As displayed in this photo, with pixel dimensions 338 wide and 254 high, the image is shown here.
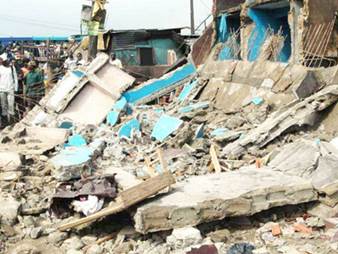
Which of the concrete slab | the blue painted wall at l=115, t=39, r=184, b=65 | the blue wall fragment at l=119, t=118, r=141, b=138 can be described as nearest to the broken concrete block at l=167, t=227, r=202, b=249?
the concrete slab

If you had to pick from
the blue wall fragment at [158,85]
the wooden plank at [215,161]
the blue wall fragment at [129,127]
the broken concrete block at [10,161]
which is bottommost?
the blue wall fragment at [129,127]

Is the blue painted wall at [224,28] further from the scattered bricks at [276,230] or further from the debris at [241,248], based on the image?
the debris at [241,248]

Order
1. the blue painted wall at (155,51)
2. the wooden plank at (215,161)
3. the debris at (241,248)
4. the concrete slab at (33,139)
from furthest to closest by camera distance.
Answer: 1. the blue painted wall at (155,51)
2. the concrete slab at (33,139)
3. the wooden plank at (215,161)
4. the debris at (241,248)

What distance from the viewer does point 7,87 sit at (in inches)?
450

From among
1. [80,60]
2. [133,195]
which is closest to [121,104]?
[133,195]

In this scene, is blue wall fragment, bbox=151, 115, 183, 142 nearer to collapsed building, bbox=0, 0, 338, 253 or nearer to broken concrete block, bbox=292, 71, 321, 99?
collapsed building, bbox=0, 0, 338, 253

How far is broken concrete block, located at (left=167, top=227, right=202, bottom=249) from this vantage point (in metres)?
4.66

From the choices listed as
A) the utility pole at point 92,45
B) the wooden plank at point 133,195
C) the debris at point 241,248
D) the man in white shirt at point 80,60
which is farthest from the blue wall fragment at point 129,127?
the utility pole at point 92,45

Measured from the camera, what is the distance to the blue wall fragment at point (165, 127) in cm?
896

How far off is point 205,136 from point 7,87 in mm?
5257

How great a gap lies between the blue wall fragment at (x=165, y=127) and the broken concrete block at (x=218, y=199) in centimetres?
324

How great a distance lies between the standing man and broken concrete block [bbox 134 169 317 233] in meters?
7.72

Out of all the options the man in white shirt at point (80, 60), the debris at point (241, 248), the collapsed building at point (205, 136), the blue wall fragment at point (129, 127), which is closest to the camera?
the debris at point (241, 248)

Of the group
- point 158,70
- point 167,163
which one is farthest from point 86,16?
point 167,163
